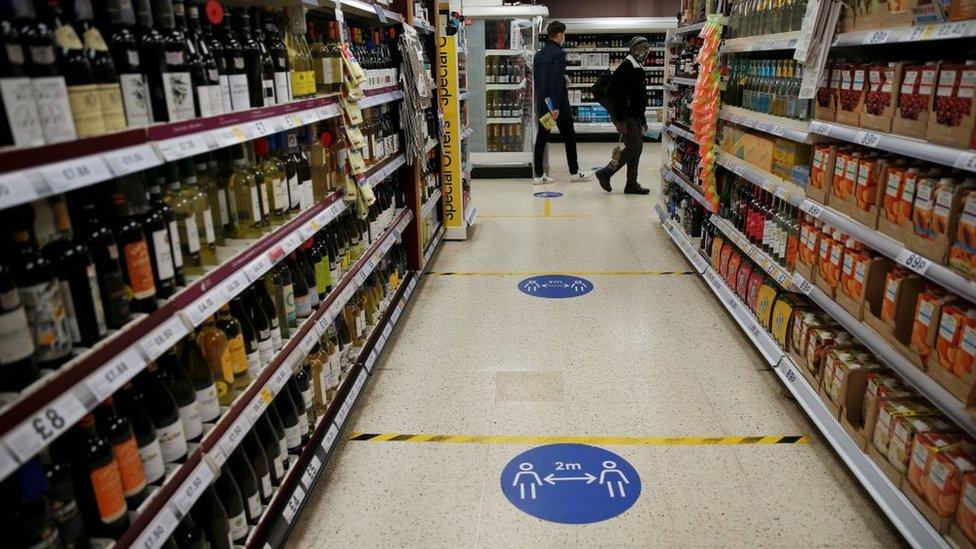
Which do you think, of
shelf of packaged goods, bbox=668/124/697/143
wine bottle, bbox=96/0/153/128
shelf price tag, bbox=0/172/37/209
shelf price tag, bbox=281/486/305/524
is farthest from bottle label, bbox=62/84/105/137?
shelf of packaged goods, bbox=668/124/697/143

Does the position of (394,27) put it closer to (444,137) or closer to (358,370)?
(444,137)

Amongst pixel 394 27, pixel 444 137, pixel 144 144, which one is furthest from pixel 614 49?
pixel 144 144

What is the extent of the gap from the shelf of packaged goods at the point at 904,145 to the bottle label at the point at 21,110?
7.45 ft

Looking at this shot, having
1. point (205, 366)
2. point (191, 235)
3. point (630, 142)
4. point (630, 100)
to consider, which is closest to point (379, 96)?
point (191, 235)

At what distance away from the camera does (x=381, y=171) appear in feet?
12.5

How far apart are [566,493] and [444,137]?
401cm

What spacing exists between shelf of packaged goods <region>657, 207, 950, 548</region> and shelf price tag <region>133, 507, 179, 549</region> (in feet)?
6.99

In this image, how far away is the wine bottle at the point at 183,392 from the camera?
1764mm

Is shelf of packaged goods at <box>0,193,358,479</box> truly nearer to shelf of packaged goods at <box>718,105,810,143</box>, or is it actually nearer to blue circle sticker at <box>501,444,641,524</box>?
blue circle sticker at <box>501,444,641,524</box>

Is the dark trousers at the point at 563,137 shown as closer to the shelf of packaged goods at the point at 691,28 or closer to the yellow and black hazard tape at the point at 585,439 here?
the shelf of packaged goods at the point at 691,28

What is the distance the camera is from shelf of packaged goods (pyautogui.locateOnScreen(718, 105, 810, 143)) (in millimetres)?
3104

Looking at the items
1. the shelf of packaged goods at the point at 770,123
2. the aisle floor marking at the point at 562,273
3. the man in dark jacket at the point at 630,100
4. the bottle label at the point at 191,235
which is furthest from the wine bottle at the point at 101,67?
the man in dark jacket at the point at 630,100

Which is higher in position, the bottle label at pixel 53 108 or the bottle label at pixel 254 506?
the bottle label at pixel 53 108

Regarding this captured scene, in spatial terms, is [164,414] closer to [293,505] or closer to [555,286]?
[293,505]
